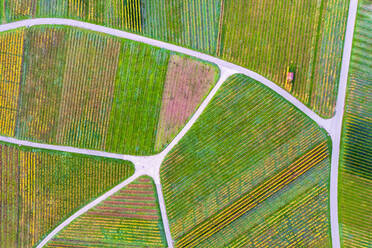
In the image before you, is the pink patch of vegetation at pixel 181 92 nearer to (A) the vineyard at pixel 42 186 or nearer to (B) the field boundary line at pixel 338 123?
(A) the vineyard at pixel 42 186

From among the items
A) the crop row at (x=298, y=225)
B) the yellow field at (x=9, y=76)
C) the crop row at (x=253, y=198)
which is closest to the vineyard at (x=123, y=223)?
the crop row at (x=253, y=198)

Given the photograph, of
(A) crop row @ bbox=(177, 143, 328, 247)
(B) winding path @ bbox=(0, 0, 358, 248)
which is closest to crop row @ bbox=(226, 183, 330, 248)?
(B) winding path @ bbox=(0, 0, 358, 248)

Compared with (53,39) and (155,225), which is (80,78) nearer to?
(53,39)

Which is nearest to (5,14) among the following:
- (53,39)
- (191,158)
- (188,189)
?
(53,39)

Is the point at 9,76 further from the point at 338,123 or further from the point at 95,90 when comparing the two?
the point at 338,123

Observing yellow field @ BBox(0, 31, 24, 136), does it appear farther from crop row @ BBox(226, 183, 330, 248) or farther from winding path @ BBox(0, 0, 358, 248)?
crop row @ BBox(226, 183, 330, 248)
